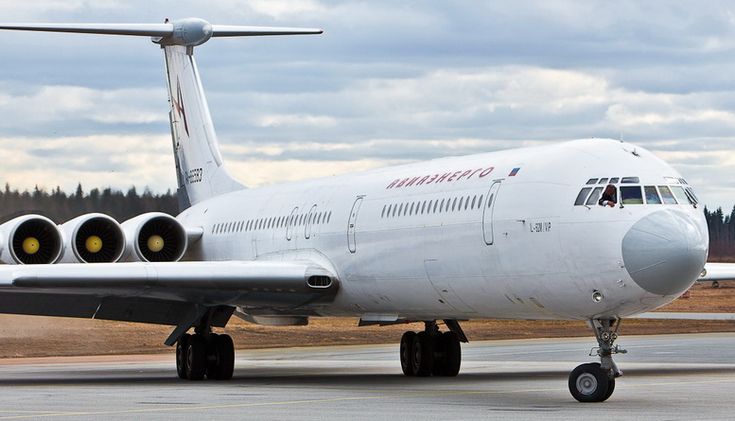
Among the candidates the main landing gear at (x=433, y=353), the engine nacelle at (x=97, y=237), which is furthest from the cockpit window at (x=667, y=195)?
the engine nacelle at (x=97, y=237)

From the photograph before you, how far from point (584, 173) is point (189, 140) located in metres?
16.9

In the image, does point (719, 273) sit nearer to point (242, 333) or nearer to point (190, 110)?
point (190, 110)

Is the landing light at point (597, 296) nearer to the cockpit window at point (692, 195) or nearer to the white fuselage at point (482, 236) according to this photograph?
the white fuselage at point (482, 236)

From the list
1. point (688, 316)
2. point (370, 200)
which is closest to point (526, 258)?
point (370, 200)

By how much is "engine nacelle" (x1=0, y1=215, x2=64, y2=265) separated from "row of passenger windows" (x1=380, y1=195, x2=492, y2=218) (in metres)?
7.12

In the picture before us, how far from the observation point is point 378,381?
24172 mm

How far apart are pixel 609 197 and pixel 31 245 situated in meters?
12.7

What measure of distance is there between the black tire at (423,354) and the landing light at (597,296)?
791 centimetres

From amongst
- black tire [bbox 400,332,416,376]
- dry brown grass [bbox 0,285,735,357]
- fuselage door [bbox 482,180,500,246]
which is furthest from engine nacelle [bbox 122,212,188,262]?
fuselage door [bbox 482,180,500,246]

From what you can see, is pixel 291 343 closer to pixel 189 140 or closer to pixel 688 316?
pixel 189 140

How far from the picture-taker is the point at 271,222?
90.4 feet

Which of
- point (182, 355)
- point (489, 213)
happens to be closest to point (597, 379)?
point (489, 213)

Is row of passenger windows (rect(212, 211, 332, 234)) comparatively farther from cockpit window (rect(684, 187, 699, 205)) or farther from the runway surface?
cockpit window (rect(684, 187, 699, 205))

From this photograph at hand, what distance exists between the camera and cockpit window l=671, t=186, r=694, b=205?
61.1 ft
